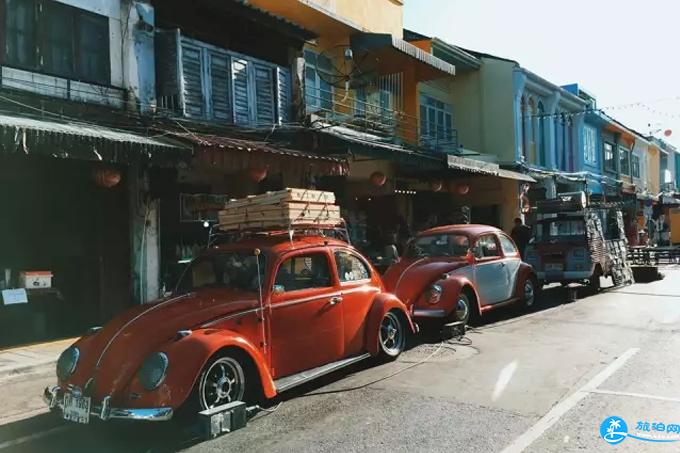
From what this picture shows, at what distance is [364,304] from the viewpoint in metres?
7.26

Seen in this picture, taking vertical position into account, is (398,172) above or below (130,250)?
above

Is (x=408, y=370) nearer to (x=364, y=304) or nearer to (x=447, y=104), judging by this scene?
(x=364, y=304)

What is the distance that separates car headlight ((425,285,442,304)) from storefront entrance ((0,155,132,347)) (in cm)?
522

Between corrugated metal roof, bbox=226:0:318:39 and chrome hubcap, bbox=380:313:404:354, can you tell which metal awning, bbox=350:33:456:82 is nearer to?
corrugated metal roof, bbox=226:0:318:39

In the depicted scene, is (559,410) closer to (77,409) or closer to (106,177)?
(77,409)

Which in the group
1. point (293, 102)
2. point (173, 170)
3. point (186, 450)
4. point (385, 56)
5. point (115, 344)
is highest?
point (385, 56)

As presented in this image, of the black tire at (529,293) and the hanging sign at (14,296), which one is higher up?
the hanging sign at (14,296)

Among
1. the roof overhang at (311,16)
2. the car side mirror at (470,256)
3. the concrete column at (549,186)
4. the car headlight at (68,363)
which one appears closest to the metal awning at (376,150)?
the roof overhang at (311,16)

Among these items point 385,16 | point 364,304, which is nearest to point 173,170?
point 364,304

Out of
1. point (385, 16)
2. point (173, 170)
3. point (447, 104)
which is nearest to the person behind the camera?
point (173, 170)

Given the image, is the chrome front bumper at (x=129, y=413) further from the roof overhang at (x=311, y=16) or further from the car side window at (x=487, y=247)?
the roof overhang at (x=311, y=16)

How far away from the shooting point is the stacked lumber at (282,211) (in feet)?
21.9

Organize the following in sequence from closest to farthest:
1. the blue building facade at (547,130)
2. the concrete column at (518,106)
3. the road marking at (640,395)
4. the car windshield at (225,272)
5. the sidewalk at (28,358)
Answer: the road marking at (640,395), the car windshield at (225,272), the sidewalk at (28,358), the concrete column at (518,106), the blue building facade at (547,130)

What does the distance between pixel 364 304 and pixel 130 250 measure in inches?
200
